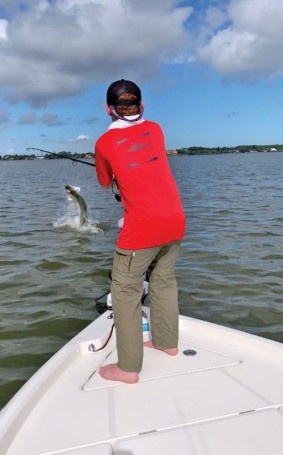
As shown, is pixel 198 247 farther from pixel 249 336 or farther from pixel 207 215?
pixel 249 336

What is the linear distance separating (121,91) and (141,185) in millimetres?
831

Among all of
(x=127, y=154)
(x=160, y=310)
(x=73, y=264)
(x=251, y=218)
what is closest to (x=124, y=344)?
(x=160, y=310)

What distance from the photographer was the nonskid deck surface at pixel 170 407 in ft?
9.84

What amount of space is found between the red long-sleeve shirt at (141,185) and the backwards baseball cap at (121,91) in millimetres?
213

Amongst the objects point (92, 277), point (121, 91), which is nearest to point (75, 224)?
point (92, 277)

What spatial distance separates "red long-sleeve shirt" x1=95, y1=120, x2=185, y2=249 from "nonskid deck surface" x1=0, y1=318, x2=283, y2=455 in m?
1.20

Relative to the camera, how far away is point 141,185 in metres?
3.71

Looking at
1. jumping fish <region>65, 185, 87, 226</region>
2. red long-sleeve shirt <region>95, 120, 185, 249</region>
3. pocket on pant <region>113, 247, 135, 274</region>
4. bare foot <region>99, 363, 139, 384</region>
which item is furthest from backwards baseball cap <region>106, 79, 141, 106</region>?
jumping fish <region>65, 185, 87, 226</region>

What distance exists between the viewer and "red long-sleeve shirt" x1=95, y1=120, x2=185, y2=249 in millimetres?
3705

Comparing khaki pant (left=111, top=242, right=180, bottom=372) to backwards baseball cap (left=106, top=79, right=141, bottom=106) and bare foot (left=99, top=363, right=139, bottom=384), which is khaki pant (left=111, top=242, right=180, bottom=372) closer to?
bare foot (left=99, top=363, right=139, bottom=384)

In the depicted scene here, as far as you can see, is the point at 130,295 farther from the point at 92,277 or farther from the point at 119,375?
the point at 92,277

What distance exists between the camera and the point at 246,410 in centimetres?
332

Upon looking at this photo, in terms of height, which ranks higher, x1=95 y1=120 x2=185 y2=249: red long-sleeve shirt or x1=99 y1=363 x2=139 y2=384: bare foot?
x1=95 y1=120 x2=185 y2=249: red long-sleeve shirt

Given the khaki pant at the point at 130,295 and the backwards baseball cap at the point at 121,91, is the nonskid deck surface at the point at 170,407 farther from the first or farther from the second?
the backwards baseball cap at the point at 121,91
